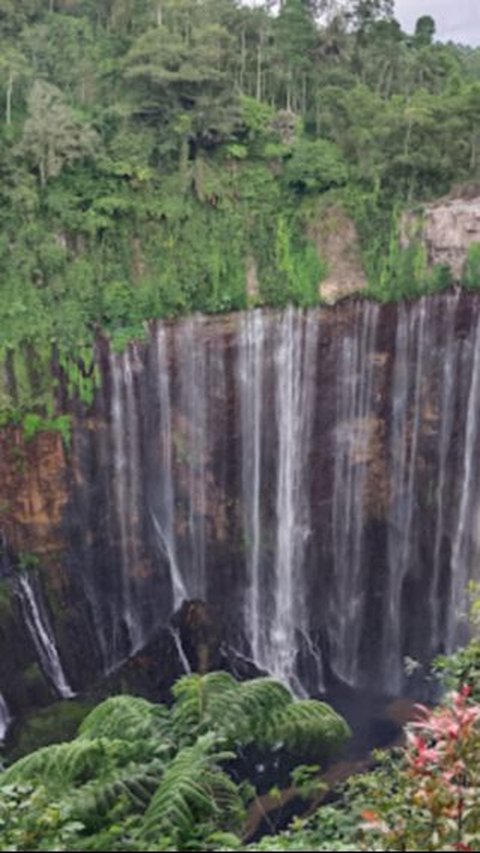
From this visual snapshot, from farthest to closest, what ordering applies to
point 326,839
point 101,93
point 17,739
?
1. point 101,93
2. point 17,739
3. point 326,839

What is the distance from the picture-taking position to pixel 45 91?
1766 centimetres

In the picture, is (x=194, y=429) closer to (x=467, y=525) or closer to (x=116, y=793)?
(x=467, y=525)

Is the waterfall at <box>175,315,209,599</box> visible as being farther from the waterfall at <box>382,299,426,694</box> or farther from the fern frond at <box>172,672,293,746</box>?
the fern frond at <box>172,672,293,746</box>

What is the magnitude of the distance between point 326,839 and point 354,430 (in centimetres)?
1372

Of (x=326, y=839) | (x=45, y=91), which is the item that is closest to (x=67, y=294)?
(x=45, y=91)

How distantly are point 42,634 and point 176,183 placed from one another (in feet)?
30.1

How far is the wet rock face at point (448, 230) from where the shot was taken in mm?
17438

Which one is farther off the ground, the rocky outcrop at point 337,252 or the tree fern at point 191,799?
the rocky outcrop at point 337,252

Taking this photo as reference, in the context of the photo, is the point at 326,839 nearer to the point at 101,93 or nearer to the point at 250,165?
the point at 250,165

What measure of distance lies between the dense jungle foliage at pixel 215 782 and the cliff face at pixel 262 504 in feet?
35.5

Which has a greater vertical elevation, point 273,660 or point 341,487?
point 341,487

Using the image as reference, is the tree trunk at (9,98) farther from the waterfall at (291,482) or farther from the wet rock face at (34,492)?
the waterfall at (291,482)

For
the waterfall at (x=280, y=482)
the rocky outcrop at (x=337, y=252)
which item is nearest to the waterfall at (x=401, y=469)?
the rocky outcrop at (x=337, y=252)

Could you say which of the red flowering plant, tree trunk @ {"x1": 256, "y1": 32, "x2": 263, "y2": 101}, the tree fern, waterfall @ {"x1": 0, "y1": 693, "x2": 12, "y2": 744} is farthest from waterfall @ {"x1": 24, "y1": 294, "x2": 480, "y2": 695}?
the red flowering plant
